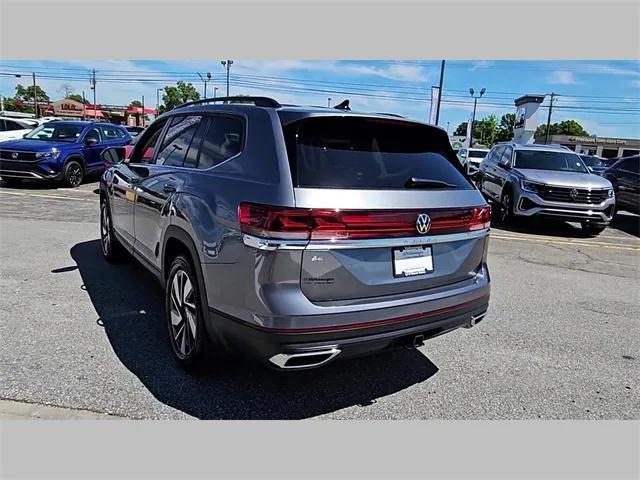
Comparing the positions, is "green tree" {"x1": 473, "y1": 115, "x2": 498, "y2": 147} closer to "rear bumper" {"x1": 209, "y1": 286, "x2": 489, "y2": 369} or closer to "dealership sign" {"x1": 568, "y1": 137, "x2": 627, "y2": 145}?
"dealership sign" {"x1": 568, "y1": 137, "x2": 627, "y2": 145}

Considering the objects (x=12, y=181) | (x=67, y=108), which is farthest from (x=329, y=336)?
(x=67, y=108)

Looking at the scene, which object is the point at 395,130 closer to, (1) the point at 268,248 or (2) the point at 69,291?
(1) the point at 268,248

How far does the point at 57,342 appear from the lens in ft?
12.0

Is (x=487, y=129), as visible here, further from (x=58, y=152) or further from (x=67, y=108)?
(x=58, y=152)

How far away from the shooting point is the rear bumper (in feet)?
8.14

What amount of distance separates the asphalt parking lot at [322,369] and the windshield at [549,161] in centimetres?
525

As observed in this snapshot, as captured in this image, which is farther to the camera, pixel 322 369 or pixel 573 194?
pixel 573 194

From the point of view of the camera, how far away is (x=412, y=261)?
279 centimetres

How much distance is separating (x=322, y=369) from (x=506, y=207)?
814 cm

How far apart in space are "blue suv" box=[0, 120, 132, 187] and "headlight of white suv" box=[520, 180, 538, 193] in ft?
35.2

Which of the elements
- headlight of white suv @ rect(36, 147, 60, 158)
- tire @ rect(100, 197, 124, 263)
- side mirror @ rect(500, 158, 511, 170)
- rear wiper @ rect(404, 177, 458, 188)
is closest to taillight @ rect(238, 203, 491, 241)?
rear wiper @ rect(404, 177, 458, 188)

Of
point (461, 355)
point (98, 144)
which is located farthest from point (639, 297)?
point (98, 144)

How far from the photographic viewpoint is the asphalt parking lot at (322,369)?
3002 millimetres

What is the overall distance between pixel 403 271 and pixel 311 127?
98cm
